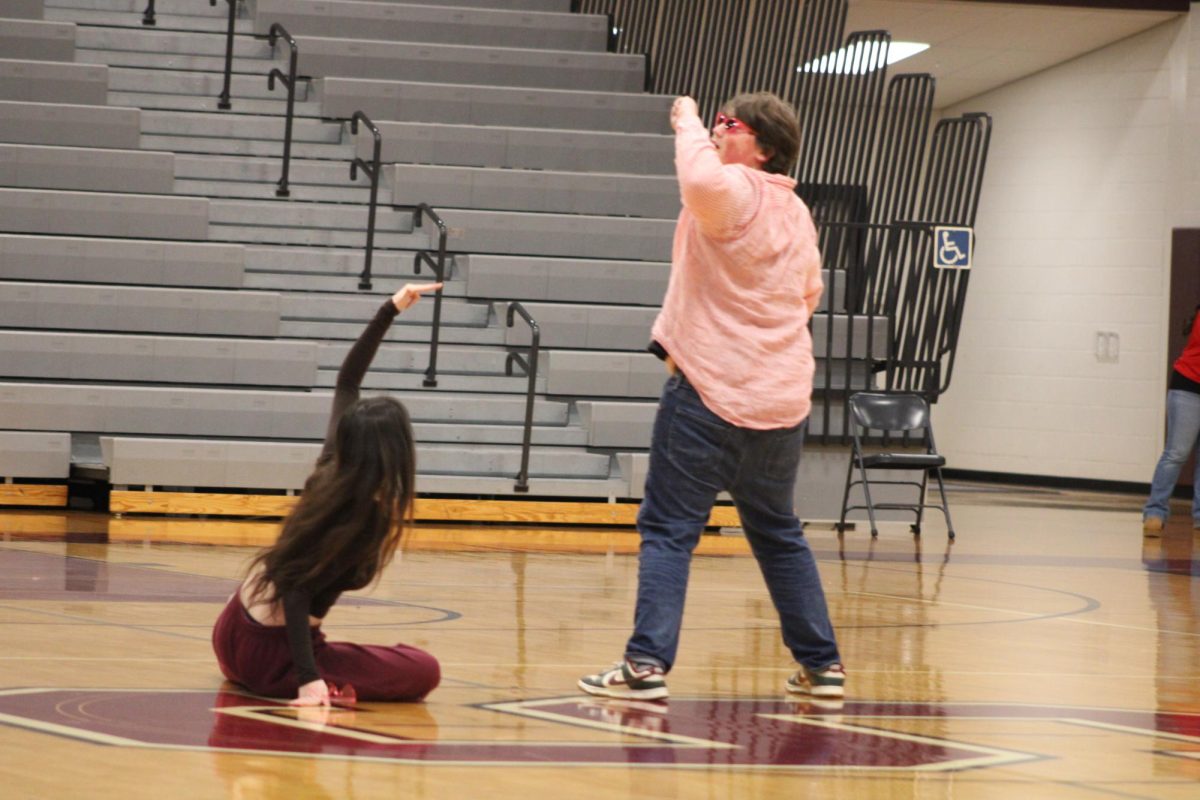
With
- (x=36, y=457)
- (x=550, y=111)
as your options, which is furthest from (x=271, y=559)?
(x=550, y=111)

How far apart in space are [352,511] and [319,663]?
33cm

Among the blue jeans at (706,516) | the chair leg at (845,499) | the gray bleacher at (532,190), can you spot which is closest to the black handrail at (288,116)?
the gray bleacher at (532,190)

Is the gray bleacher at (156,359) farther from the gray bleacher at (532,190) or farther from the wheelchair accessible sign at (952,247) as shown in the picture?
the wheelchair accessible sign at (952,247)

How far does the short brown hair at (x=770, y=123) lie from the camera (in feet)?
12.9

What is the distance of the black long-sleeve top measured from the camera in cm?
343

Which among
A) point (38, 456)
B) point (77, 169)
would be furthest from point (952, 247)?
point (38, 456)

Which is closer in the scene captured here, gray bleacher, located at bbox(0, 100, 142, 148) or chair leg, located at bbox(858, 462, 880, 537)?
chair leg, located at bbox(858, 462, 880, 537)

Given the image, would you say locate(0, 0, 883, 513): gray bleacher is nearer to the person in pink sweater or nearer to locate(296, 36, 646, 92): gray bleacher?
locate(296, 36, 646, 92): gray bleacher

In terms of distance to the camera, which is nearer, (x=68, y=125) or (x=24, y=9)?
(x=68, y=125)

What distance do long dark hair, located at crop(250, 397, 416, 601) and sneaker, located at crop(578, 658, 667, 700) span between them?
0.57 metres

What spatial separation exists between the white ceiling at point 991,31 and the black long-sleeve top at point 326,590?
973 cm

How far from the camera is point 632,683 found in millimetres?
3738

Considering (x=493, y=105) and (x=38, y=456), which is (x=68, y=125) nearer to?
(x=38, y=456)

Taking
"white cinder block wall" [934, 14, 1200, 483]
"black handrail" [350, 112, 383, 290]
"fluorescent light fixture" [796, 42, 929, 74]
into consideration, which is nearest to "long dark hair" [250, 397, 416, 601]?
"black handrail" [350, 112, 383, 290]
